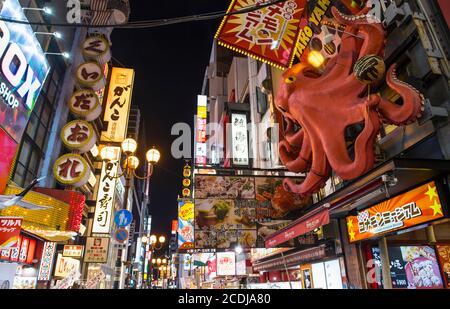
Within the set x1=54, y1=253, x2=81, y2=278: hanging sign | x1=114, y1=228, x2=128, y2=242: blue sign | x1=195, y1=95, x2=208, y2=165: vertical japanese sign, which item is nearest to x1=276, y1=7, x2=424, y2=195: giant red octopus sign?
x1=114, y1=228, x2=128, y2=242: blue sign

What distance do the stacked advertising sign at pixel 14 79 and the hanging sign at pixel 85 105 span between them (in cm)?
530

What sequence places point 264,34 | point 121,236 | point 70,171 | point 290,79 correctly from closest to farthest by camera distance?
point 290,79 → point 264,34 → point 121,236 → point 70,171

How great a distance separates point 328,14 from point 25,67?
12.4 meters

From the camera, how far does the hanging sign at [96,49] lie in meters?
19.6

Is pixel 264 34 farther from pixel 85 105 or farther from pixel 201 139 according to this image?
pixel 201 139

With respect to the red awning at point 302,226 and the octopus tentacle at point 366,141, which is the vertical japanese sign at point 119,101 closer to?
the red awning at point 302,226

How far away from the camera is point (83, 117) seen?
61.5 ft

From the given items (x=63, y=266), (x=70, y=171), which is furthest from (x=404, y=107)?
(x=63, y=266)

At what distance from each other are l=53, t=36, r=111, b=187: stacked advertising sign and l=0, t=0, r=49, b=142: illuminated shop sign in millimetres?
4784

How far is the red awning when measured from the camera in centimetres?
729

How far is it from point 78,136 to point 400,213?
17.3 metres

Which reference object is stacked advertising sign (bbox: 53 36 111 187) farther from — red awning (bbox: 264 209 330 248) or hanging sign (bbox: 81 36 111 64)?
red awning (bbox: 264 209 330 248)

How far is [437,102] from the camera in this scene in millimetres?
6719
